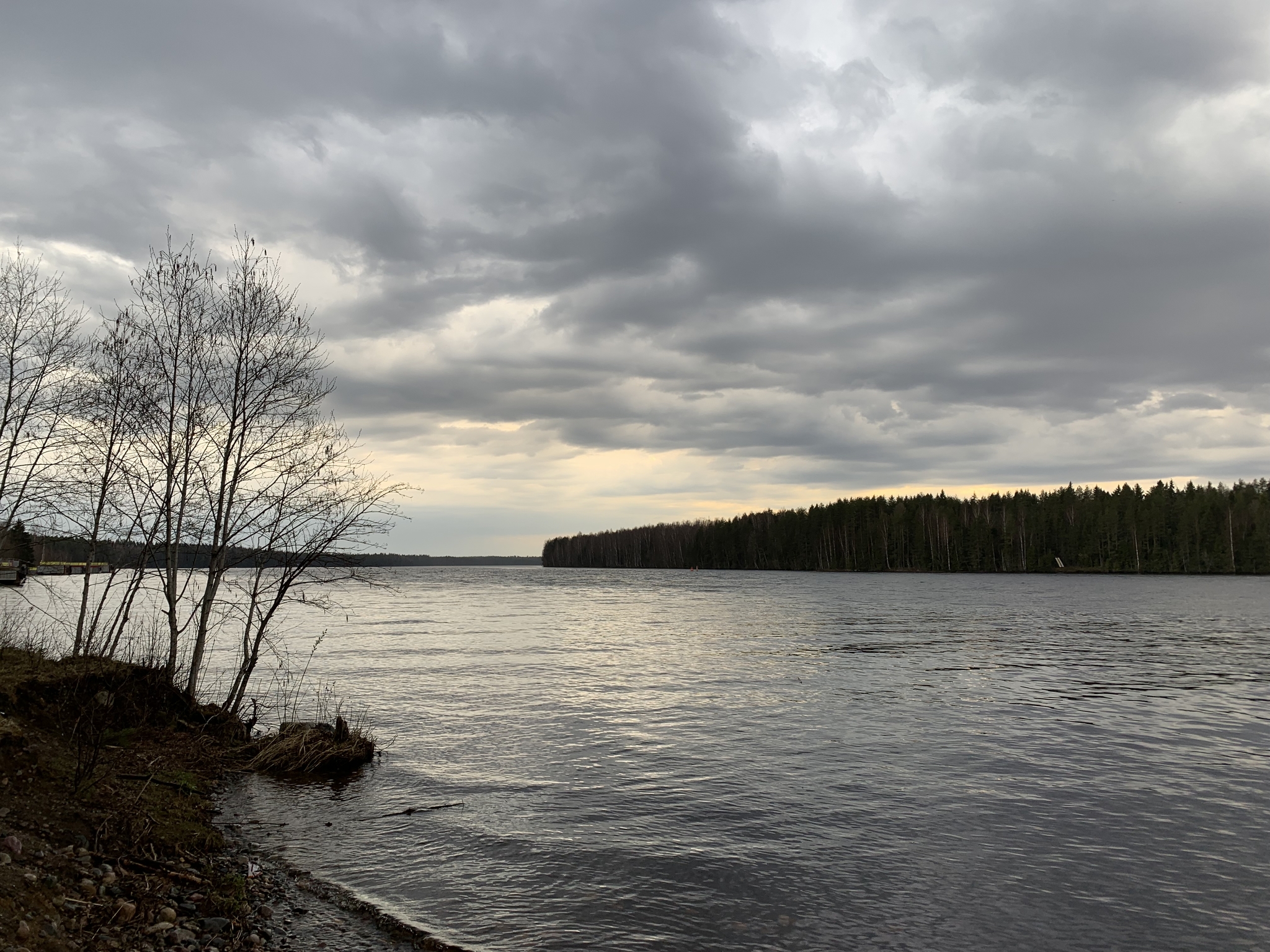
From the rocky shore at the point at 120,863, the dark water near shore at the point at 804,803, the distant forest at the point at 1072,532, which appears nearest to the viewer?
the rocky shore at the point at 120,863

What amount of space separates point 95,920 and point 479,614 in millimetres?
60290

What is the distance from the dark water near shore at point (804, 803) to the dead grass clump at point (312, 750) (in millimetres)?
695

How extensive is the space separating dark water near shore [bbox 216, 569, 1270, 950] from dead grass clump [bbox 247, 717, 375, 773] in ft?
2.28

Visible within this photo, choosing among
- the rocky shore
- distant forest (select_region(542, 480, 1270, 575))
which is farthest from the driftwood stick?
distant forest (select_region(542, 480, 1270, 575))

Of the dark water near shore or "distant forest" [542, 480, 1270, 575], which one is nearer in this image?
the dark water near shore

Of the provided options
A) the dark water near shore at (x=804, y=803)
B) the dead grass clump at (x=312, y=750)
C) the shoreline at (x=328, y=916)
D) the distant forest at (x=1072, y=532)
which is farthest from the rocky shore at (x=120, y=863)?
the distant forest at (x=1072, y=532)

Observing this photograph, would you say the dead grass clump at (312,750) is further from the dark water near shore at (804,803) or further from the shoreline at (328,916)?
the shoreline at (328,916)

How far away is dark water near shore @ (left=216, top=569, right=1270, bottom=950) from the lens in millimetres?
10688

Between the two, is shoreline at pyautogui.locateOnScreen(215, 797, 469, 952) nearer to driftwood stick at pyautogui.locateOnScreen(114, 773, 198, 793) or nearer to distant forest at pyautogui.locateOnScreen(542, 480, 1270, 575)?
driftwood stick at pyautogui.locateOnScreen(114, 773, 198, 793)

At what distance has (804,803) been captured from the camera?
1563 centimetres

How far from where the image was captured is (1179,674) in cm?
3391

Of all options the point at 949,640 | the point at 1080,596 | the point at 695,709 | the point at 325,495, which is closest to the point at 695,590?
the point at 1080,596

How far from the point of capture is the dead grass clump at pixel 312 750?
17656 millimetres

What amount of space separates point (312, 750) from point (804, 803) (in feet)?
36.0
